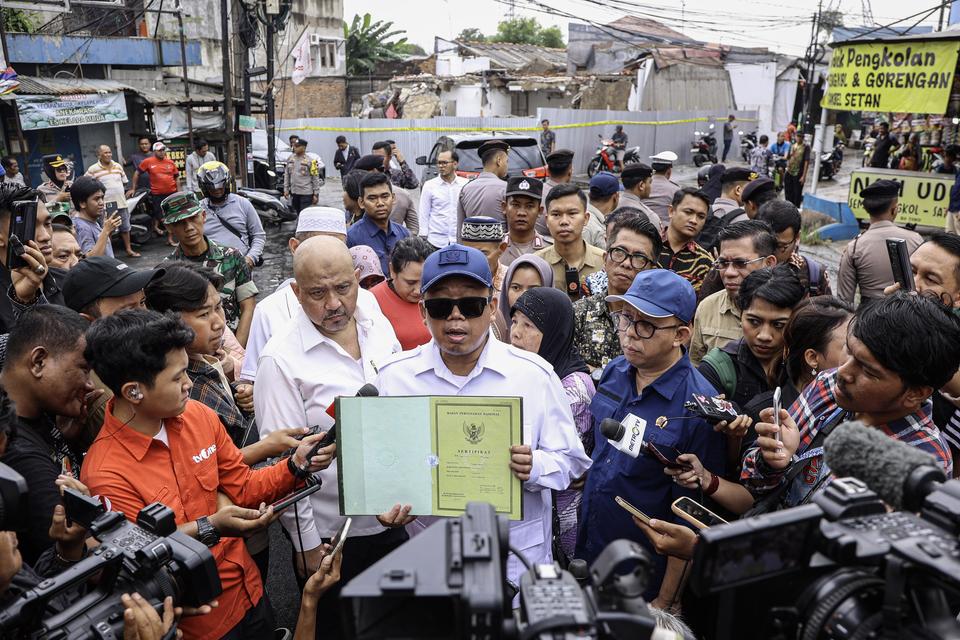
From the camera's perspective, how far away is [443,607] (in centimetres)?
135

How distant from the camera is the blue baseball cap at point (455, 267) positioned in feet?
8.52

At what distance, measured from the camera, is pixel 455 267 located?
2607mm

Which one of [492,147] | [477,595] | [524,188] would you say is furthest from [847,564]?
[492,147]

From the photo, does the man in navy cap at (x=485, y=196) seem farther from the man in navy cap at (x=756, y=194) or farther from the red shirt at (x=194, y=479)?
the red shirt at (x=194, y=479)

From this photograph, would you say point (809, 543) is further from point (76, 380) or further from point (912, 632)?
point (76, 380)

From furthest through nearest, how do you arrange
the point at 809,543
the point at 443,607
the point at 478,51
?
the point at 478,51 < the point at 809,543 < the point at 443,607

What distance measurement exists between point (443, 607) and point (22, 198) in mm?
3908

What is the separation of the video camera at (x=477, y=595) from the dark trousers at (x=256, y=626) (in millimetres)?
1620

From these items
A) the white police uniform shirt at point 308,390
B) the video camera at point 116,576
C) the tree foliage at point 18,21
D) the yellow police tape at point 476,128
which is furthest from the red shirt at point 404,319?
the yellow police tape at point 476,128

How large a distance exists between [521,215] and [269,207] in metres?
11.0

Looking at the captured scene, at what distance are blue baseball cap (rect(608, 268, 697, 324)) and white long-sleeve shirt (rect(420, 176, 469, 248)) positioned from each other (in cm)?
521

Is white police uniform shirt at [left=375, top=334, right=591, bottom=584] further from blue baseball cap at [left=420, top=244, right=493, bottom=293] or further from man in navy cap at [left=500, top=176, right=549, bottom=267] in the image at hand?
man in navy cap at [left=500, top=176, right=549, bottom=267]

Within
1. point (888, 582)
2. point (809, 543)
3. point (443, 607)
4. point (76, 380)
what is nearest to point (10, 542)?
point (76, 380)

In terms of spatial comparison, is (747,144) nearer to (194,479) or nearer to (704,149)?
(704,149)
